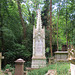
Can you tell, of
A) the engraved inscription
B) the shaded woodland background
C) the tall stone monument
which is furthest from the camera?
the shaded woodland background

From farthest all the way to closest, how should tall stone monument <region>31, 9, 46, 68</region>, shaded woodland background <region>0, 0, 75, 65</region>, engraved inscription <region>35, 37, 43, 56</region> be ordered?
shaded woodland background <region>0, 0, 75, 65</region>
engraved inscription <region>35, 37, 43, 56</region>
tall stone monument <region>31, 9, 46, 68</region>

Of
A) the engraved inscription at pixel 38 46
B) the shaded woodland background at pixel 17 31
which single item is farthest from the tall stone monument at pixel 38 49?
the shaded woodland background at pixel 17 31

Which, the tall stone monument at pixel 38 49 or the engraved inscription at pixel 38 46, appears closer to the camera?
the tall stone monument at pixel 38 49

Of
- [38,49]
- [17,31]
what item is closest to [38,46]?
[38,49]

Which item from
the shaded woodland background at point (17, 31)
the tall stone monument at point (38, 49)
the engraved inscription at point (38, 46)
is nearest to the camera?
the tall stone monument at point (38, 49)

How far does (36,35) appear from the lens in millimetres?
11016

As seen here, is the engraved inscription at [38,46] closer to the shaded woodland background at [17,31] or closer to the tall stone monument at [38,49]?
the tall stone monument at [38,49]

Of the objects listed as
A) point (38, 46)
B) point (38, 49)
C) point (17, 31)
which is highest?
point (17, 31)

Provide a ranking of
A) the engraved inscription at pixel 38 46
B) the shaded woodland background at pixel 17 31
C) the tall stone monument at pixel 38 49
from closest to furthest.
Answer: the tall stone monument at pixel 38 49 → the engraved inscription at pixel 38 46 → the shaded woodland background at pixel 17 31

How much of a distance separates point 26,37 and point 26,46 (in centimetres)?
157

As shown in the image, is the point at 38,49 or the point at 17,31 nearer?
the point at 38,49

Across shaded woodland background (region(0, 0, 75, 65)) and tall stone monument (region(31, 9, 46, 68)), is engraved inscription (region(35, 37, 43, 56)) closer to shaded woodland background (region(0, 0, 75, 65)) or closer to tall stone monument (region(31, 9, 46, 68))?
tall stone monument (region(31, 9, 46, 68))

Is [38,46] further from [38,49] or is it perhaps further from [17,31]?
[17,31]

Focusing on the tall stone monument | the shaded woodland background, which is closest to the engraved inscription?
the tall stone monument
